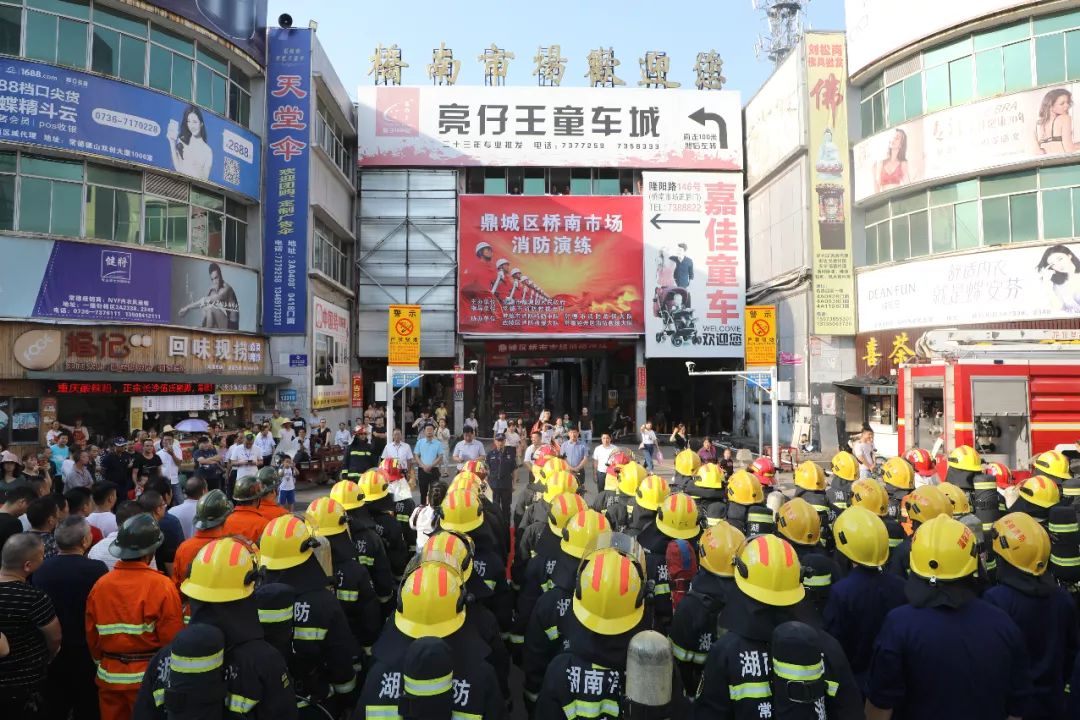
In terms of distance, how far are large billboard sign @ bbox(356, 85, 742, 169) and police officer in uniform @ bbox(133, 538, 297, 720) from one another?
26.9m

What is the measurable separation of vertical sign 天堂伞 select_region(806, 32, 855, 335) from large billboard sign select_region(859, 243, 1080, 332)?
147cm

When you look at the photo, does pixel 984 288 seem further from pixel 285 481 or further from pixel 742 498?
pixel 285 481

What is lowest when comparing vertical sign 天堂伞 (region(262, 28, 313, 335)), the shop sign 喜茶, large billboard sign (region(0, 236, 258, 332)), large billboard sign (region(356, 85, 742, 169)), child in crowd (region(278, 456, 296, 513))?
child in crowd (region(278, 456, 296, 513))

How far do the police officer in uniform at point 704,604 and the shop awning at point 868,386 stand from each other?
1923 centimetres

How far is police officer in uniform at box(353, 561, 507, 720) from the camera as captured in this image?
282cm

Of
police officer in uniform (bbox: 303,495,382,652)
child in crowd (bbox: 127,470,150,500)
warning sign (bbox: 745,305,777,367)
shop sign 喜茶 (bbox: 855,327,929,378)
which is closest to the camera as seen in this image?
police officer in uniform (bbox: 303,495,382,652)

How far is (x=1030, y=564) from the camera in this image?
372 centimetres

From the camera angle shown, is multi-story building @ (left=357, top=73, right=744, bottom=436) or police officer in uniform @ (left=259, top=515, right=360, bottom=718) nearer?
police officer in uniform @ (left=259, top=515, right=360, bottom=718)

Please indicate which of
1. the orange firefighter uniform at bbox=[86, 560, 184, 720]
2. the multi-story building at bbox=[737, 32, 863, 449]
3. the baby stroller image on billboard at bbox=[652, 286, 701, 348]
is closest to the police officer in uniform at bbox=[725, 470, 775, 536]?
the orange firefighter uniform at bbox=[86, 560, 184, 720]

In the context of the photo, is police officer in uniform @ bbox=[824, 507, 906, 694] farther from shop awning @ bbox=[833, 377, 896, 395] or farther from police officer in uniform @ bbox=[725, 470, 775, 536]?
shop awning @ bbox=[833, 377, 896, 395]

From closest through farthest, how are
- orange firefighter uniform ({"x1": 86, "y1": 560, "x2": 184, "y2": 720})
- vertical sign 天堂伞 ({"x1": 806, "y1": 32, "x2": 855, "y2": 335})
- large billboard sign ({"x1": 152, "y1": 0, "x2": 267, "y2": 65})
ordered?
orange firefighter uniform ({"x1": 86, "y1": 560, "x2": 184, "y2": 720}) → large billboard sign ({"x1": 152, "y1": 0, "x2": 267, "y2": 65}) → vertical sign 天堂伞 ({"x1": 806, "y1": 32, "x2": 855, "y2": 335})

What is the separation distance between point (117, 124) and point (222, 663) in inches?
788

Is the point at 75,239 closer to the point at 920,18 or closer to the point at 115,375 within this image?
the point at 115,375

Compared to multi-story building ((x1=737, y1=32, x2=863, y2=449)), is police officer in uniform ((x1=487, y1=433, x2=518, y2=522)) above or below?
below
